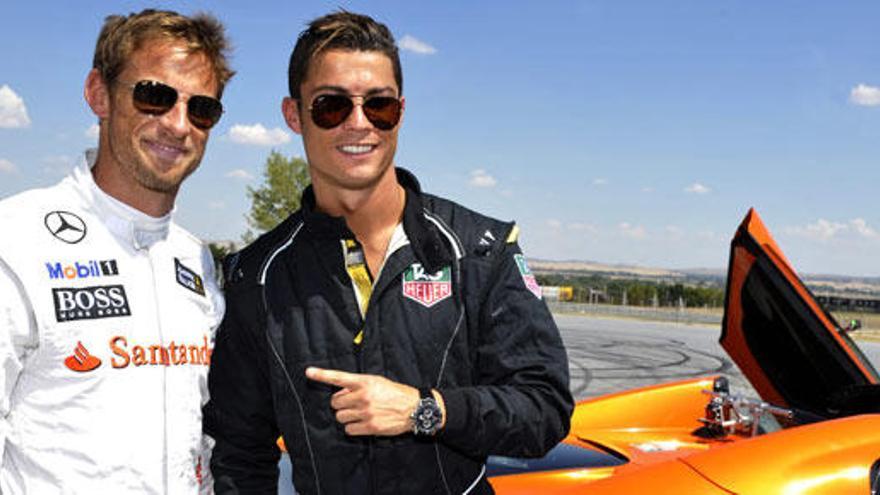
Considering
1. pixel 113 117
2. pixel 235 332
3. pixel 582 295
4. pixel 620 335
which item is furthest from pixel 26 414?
pixel 582 295

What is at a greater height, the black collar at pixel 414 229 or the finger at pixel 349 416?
the black collar at pixel 414 229

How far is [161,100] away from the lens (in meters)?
2.18

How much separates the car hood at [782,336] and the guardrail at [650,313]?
1281 inches

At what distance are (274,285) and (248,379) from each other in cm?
26

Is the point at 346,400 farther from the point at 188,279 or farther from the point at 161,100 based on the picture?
the point at 161,100

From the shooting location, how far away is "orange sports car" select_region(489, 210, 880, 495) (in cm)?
259

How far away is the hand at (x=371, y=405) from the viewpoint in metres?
1.65

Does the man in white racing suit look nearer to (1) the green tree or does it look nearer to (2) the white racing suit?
(2) the white racing suit

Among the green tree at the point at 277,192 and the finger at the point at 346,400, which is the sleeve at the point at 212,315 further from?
the green tree at the point at 277,192

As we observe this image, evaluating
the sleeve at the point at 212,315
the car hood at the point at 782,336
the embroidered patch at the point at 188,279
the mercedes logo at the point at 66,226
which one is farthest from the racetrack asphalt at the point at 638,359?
the mercedes logo at the point at 66,226

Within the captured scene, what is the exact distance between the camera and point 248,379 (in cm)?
204

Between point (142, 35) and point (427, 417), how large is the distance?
136 cm

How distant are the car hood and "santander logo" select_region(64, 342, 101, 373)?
2783 mm

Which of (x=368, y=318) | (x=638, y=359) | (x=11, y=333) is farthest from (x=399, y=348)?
(x=638, y=359)
